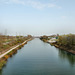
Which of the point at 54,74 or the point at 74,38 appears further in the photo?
the point at 74,38

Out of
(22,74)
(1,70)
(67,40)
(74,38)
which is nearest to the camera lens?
(22,74)

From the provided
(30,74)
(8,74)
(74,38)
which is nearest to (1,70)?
(8,74)

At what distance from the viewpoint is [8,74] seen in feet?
48.6

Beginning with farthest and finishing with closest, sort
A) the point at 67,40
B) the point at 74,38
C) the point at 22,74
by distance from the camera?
the point at 67,40
the point at 74,38
the point at 22,74

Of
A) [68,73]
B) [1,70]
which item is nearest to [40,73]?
[68,73]

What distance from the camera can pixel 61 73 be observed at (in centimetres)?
1542

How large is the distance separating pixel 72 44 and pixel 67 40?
3.04 metres

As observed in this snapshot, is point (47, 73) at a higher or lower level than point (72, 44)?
lower

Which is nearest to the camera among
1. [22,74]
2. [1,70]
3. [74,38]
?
[22,74]

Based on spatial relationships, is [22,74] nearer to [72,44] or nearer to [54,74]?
[54,74]

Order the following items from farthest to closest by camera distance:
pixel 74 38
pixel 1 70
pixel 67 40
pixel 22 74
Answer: pixel 67 40
pixel 74 38
pixel 1 70
pixel 22 74

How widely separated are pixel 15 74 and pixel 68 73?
320 inches

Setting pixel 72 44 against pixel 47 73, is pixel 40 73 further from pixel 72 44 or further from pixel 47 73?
pixel 72 44

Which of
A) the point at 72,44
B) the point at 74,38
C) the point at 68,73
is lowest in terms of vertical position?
the point at 68,73
